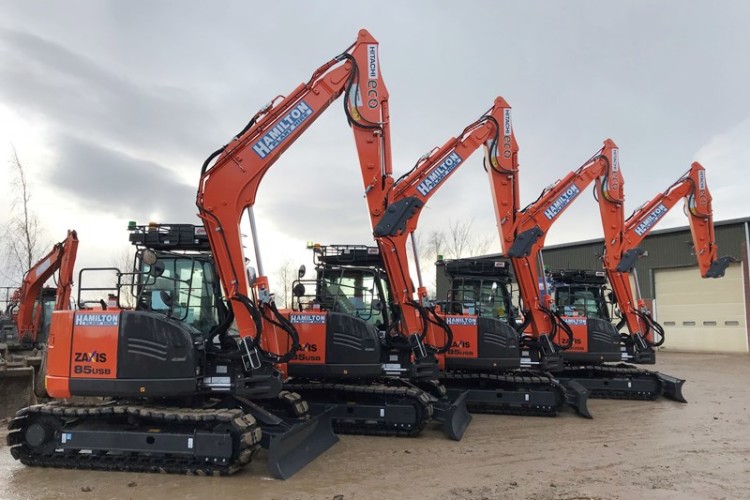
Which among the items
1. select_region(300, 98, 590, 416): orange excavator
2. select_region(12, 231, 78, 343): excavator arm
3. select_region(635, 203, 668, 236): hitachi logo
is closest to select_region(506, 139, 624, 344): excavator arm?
select_region(300, 98, 590, 416): orange excavator

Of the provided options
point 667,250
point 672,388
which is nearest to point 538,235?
point 672,388

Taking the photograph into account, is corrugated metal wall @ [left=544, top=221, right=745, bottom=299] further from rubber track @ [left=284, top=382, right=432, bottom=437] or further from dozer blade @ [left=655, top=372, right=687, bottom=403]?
rubber track @ [left=284, top=382, right=432, bottom=437]

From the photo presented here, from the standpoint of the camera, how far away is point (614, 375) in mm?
13484

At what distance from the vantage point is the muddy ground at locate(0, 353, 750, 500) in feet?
20.7

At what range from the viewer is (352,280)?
10086 millimetres

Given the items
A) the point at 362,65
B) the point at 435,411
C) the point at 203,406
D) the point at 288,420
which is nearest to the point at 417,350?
the point at 435,411

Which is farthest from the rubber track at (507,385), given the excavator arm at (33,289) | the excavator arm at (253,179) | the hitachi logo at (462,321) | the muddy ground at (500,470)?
the excavator arm at (33,289)

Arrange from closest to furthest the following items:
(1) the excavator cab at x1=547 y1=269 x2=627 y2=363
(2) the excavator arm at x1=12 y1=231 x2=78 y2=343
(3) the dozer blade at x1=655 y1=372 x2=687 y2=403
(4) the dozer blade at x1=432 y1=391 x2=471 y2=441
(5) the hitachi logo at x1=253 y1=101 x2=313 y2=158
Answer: (5) the hitachi logo at x1=253 y1=101 x2=313 y2=158 → (4) the dozer blade at x1=432 y1=391 x2=471 y2=441 → (3) the dozer blade at x1=655 y1=372 x2=687 y2=403 → (1) the excavator cab at x1=547 y1=269 x2=627 y2=363 → (2) the excavator arm at x1=12 y1=231 x2=78 y2=343

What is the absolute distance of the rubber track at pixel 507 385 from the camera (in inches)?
432

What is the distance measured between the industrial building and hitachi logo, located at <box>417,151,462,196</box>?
50.8 feet

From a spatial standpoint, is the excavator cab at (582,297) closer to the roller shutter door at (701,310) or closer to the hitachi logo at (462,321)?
the hitachi logo at (462,321)

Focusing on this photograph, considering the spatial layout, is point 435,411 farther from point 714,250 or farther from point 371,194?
point 714,250

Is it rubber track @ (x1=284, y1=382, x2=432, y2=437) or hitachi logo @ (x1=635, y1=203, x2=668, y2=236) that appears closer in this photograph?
rubber track @ (x1=284, y1=382, x2=432, y2=437)

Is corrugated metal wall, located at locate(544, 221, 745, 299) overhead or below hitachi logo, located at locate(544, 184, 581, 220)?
overhead
